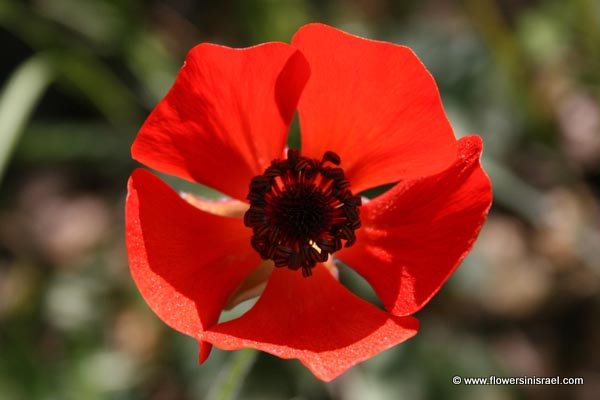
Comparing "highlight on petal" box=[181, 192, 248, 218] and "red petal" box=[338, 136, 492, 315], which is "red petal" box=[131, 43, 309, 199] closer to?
"highlight on petal" box=[181, 192, 248, 218]

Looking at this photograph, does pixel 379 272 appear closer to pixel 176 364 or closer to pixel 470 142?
pixel 470 142

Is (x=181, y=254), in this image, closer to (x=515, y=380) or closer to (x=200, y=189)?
(x=200, y=189)

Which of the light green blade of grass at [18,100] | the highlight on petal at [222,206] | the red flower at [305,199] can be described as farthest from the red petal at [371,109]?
the light green blade of grass at [18,100]

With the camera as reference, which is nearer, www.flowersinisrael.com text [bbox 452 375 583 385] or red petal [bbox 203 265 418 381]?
red petal [bbox 203 265 418 381]

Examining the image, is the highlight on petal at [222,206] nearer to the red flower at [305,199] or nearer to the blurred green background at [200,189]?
the red flower at [305,199]

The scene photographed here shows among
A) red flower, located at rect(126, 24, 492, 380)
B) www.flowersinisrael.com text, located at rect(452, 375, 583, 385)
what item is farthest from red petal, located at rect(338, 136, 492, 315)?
www.flowersinisrael.com text, located at rect(452, 375, 583, 385)

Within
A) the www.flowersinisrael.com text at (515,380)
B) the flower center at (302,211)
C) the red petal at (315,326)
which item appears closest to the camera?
the red petal at (315,326)
